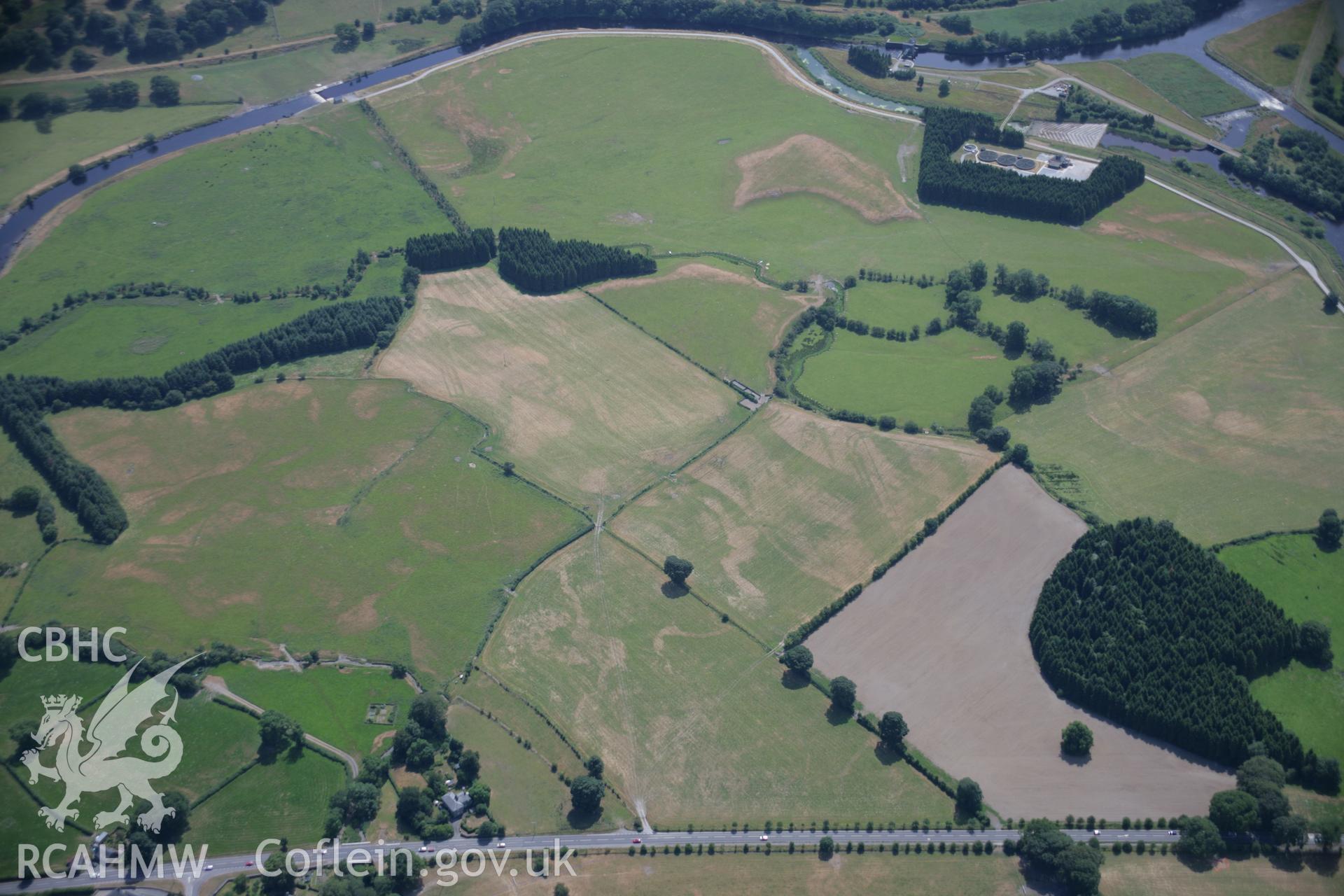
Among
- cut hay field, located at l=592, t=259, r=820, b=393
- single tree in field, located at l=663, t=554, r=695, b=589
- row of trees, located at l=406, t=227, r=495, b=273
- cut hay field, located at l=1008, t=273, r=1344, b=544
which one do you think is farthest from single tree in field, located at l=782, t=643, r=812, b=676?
row of trees, located at l=406, t=227, r=495, b=273

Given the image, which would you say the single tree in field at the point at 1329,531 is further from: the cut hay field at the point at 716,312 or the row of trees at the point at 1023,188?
the cut hay field at the point at 716,312

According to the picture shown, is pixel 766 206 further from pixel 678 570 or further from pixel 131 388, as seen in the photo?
pixel 131 388

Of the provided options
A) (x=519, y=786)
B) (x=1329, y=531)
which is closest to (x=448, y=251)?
(x=519, y=786)

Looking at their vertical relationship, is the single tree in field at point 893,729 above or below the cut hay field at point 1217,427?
below

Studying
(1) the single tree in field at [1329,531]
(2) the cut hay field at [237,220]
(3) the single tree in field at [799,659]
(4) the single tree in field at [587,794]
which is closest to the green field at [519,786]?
(4) the single tree in field at [587,794]

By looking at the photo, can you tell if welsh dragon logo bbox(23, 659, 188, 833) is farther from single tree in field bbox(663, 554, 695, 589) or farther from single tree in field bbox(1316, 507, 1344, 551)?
single tree in field bbox(1316, 507, 1344, 551)
